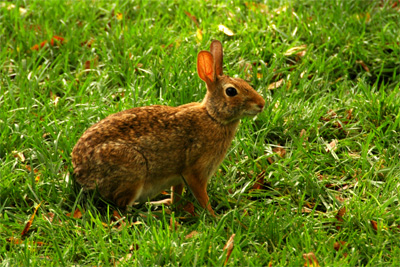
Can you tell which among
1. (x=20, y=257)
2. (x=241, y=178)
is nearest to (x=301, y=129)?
(x=241, y=178)

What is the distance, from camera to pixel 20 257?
4.55 meters

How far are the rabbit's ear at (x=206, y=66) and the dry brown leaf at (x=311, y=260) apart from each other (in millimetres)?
1713

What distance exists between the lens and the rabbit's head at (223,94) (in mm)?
5324

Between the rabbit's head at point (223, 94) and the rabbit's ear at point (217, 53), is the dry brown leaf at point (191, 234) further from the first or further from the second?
the rabbit's ear at point (217, 53)

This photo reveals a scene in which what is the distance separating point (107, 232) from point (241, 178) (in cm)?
140

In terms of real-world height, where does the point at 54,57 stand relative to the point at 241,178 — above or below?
above

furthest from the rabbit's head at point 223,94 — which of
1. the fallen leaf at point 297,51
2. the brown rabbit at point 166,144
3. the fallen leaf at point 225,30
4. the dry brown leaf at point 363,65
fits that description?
the dry brown leaf at point 363,65

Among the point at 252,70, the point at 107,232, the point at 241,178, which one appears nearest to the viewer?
the point at 107,232

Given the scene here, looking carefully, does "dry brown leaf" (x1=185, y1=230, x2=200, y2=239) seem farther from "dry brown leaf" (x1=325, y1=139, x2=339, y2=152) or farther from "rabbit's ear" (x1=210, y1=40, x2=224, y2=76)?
"dry brown leaf" (x1=325, y1=139, x2=339, y2=152)

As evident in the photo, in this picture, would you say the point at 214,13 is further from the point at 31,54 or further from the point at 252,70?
the point at 31,54

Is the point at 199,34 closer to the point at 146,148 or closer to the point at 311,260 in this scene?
the point at 146,148

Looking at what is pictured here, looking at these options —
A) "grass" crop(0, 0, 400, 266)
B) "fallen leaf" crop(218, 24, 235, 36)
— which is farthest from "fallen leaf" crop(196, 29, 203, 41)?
"fallen leaf" crop(218, 24, 235, 36)

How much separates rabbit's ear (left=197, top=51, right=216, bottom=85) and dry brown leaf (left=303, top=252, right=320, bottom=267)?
5.62ft

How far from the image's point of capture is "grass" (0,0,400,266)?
4.79 m
